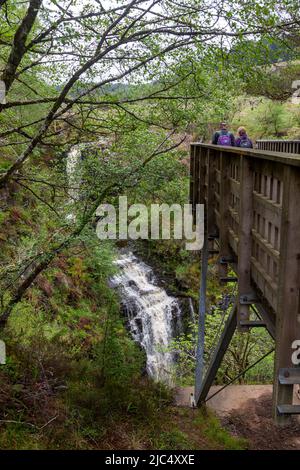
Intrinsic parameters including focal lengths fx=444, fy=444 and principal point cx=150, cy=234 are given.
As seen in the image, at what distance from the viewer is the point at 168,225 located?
19.1 m

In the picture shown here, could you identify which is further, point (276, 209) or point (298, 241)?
point (276, 209)

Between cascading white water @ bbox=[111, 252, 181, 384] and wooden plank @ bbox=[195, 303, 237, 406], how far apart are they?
4204mm

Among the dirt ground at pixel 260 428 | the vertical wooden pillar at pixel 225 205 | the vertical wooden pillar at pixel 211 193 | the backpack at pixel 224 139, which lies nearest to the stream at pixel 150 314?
the dirt ground at pixel 260 428

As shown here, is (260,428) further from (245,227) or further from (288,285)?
(288,285)

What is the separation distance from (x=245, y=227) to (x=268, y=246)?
725mm

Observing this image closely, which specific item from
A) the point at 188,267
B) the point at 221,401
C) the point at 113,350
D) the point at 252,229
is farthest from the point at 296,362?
the point at 188,267

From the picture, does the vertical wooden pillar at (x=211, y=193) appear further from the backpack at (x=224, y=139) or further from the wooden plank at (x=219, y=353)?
the wooden plank at (x=219, y=353)

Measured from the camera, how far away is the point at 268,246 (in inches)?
157

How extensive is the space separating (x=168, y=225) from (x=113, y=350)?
1091 cm

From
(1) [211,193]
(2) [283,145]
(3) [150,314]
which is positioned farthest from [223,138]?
(3) [150,314]

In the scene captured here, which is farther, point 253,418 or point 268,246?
point 253,418

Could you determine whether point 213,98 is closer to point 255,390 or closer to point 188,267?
point 255,390

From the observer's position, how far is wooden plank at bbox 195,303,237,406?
604 centimetres

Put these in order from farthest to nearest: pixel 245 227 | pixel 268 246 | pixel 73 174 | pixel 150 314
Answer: pixel 150 314
pixel 73 174
pixel 245 227
pixel 268 246
